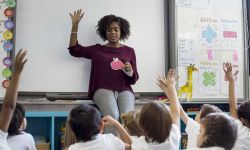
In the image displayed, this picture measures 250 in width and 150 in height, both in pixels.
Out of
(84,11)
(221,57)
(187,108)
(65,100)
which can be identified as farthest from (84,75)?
(221,57)

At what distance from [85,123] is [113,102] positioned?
1.39m

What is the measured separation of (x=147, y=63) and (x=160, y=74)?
175mm

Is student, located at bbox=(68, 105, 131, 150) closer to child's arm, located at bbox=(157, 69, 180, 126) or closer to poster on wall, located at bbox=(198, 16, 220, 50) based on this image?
child's arm, located at bbox=(157, 69, 180, 126)

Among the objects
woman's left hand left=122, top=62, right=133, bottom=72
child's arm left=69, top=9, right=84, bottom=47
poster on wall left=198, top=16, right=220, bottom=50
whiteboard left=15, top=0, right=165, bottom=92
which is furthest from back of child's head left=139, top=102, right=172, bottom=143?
poster on wall left=198, top=16, right=220, bottom=50

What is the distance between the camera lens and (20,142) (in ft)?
6.48

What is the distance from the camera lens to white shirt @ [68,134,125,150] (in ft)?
5.82

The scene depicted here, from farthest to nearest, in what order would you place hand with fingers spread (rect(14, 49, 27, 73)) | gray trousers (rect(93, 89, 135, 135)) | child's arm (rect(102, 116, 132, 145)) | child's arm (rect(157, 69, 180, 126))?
gray trousers (rect(93, 89, 135, 135)), child's arm (rect(157, 69, 180, 126)), child's arm (rect(102, 116, 132, 145)), hand with fingers spread (rect(14, 49, 27, 73))

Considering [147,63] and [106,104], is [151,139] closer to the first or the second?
[106,104]

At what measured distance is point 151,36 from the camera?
3807mm

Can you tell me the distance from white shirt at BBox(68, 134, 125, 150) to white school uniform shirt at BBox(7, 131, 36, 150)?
1.03 feet

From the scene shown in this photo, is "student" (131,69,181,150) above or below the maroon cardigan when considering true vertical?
below

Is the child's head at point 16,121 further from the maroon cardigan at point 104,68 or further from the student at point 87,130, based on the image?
the maroon cardigan at point 104,68

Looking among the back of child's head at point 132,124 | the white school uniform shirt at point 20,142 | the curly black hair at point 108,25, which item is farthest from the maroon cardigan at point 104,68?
the white school uniform shirt at point 20,142

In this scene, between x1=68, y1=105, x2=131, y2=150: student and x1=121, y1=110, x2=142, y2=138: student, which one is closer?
x1=68, y1=105, x2=131, y2=150: student
